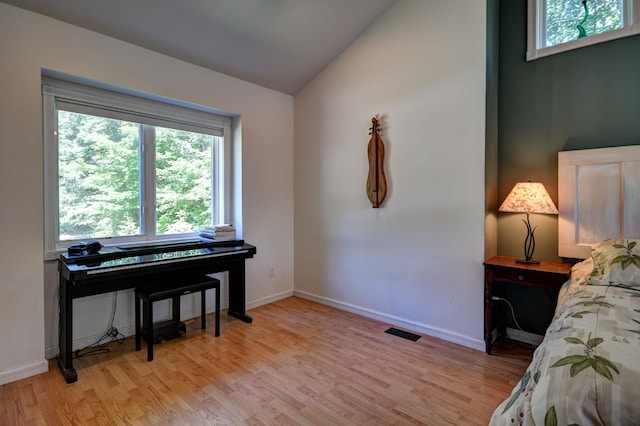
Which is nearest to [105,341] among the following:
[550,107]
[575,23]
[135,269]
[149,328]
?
[149,328]

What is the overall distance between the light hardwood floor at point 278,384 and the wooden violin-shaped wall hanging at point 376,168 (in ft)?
4.23

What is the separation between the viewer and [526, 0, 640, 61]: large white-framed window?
2283 millimetres

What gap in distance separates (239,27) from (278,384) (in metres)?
2.88

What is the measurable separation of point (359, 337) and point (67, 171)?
110 inches

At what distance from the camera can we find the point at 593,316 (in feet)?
4.39

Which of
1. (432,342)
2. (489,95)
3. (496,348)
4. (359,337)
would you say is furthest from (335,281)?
(489,95)

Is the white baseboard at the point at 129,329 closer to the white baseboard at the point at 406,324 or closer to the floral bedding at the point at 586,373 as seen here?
the white baseboard at the point at 406,324

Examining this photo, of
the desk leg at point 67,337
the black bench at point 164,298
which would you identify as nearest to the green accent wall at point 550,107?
the black bench at point 164,298

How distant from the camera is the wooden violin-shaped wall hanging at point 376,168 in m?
3.10

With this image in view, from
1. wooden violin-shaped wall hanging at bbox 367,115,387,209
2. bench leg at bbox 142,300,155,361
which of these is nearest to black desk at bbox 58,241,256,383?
bench leg at bbox 142,300,155,361

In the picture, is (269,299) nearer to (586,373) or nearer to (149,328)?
(149,328)

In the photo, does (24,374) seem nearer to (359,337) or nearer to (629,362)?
(359,337)

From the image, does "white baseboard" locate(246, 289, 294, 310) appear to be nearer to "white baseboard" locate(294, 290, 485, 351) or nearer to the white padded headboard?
"white baseboard" locate(294, 290, 485, 351)

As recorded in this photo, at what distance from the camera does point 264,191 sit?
3.73 metres
